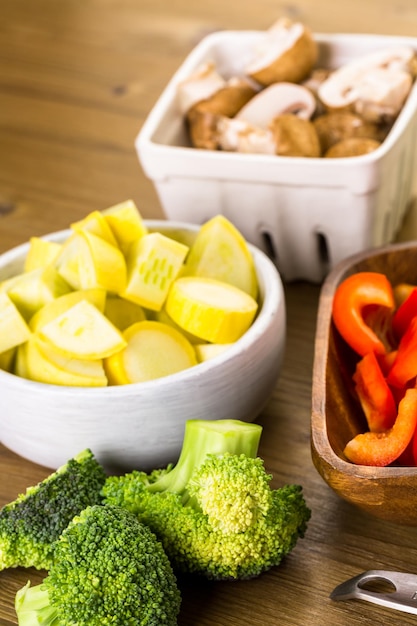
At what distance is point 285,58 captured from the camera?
4.92 feet

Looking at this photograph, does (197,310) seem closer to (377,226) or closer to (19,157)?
(377,226)

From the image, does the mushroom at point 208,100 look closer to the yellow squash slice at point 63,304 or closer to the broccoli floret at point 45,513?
the yellow squash slice at point 63,304

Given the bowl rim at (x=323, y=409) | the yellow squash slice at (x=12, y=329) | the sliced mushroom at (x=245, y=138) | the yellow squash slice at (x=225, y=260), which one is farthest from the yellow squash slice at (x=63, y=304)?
the sliced mushroom at (x=245, y=138)

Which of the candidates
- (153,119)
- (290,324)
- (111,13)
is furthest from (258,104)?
(111,13)

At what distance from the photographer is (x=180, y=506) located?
0.99m

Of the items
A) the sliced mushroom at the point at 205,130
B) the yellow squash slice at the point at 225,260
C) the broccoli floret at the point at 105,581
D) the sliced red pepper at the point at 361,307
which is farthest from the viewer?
the sliced mushroom at the point at 205,130

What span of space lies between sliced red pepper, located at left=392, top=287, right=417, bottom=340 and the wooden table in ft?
0.57

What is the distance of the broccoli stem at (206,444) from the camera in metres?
1.02

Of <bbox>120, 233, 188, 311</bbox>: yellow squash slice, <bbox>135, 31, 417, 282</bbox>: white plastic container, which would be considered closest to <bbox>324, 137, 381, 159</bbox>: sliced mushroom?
<bbox>135, 31, 417, 282</bbox>: white plastic container

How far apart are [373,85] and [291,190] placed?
0.21 m

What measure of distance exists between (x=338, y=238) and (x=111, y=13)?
1.34 meters

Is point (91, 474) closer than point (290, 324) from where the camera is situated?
Yes

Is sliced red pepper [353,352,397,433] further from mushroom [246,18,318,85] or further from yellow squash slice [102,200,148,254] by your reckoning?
mushroom [246,18,318,85]

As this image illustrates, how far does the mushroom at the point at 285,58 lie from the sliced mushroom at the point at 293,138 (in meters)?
0.15
